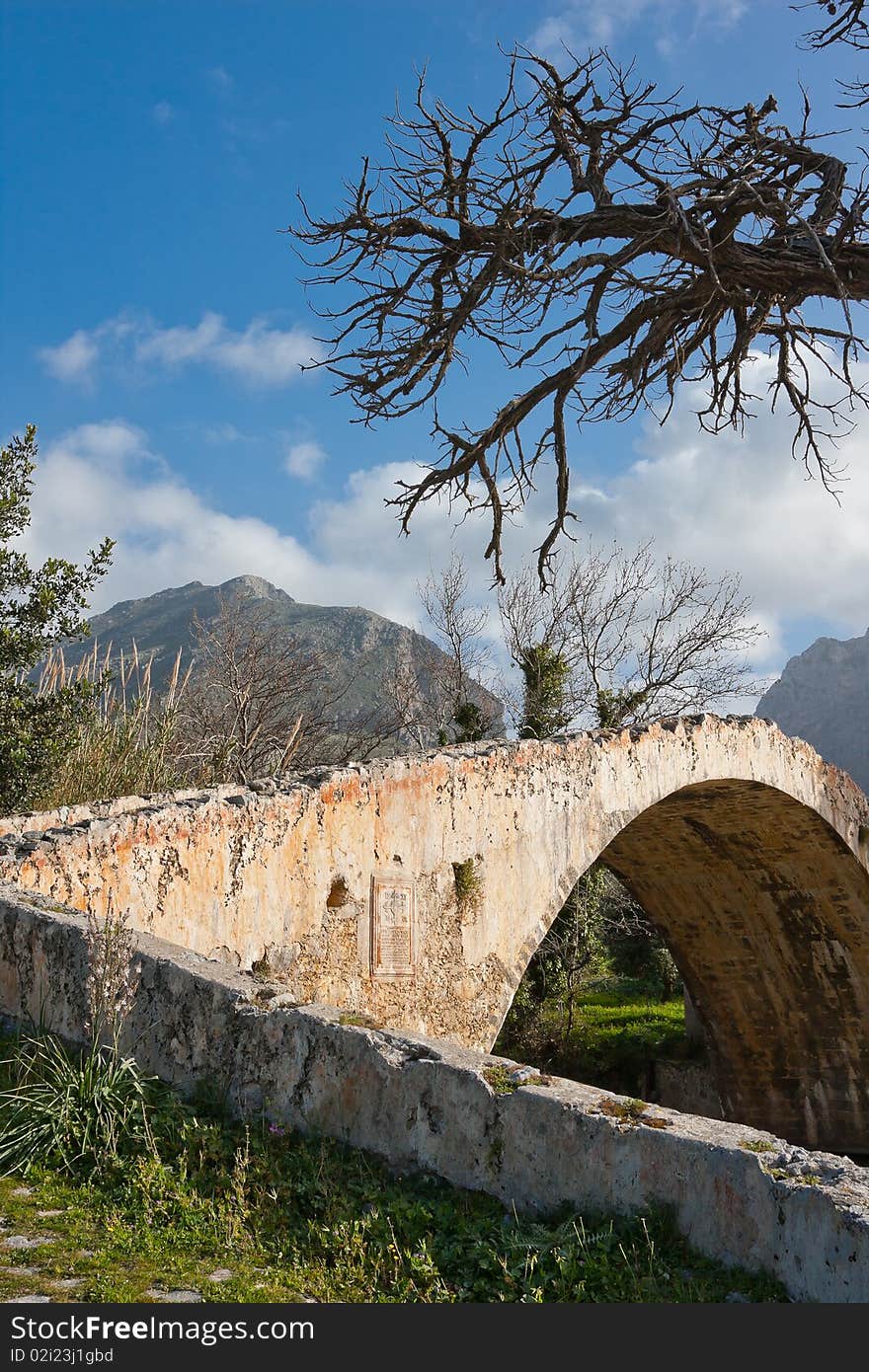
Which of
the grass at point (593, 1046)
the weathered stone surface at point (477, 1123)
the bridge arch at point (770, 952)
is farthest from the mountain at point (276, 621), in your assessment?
the weathered stone surface at point (477, 1123)

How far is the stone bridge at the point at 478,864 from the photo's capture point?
6.79m

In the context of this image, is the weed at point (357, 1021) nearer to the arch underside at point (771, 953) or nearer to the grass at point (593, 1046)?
the arch underside at point (771, 953)

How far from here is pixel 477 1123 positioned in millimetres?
3838

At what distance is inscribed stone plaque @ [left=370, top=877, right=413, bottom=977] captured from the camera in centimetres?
829

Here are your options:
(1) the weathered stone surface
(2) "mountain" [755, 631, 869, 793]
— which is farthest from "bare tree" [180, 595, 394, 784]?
(2) "mountain" [755, 631, 869, 793]

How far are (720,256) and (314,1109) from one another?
614 centimetres

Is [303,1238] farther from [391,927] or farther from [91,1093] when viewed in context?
[391,927]

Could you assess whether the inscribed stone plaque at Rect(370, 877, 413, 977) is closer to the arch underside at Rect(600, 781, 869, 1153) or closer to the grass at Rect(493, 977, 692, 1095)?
the arch underside at Rect(600, 781, 869, 1153)

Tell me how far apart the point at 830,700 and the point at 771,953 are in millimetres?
59372

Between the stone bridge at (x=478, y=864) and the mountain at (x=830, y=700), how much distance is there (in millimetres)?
51412

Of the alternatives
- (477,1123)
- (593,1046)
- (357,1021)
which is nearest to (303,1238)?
(477,1123)

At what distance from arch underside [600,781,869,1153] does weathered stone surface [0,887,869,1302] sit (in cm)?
1101

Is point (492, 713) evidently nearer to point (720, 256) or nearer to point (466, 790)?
point (466, 790)

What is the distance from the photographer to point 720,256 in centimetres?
758
